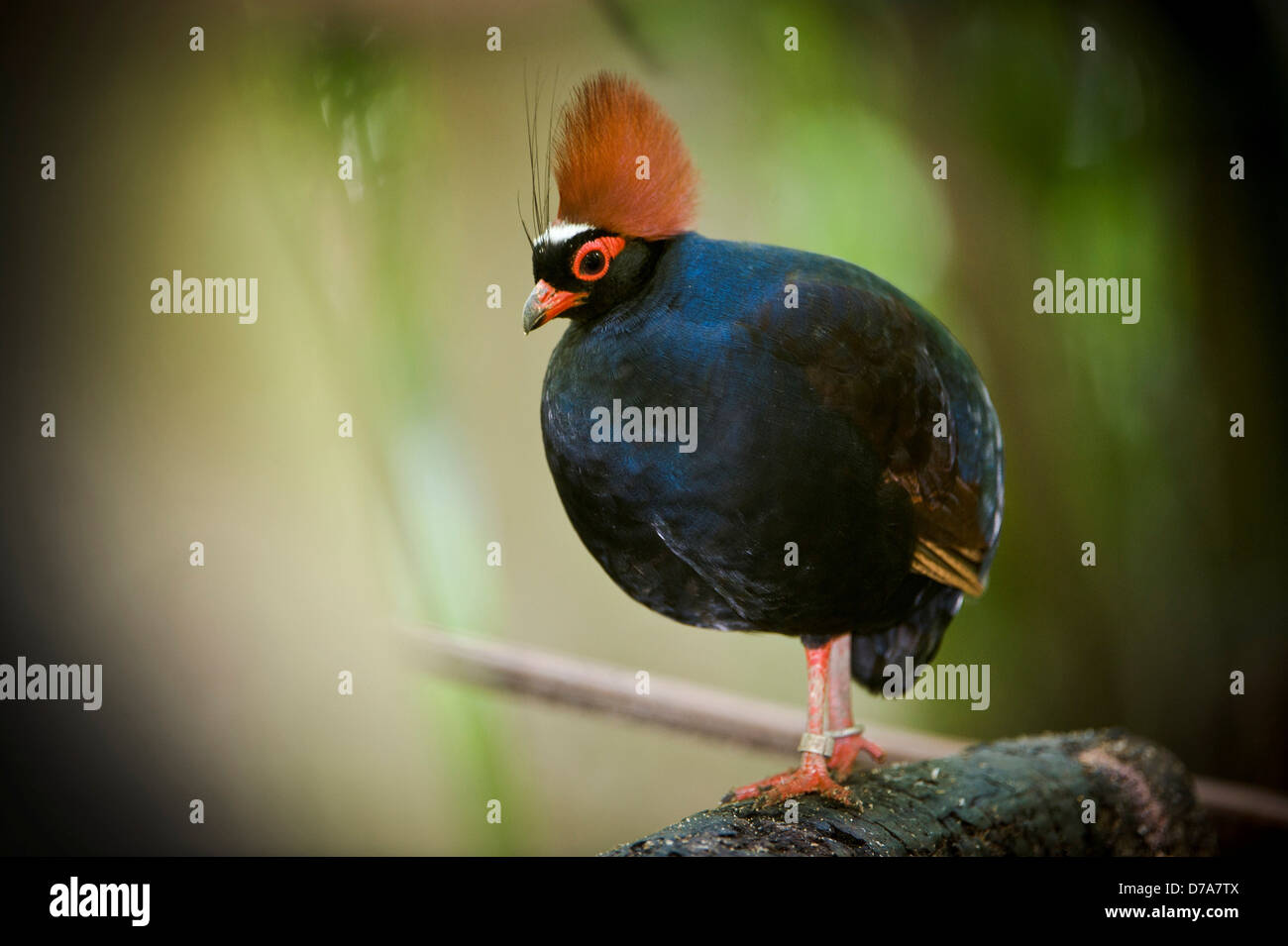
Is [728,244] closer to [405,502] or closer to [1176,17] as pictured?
[405,502]

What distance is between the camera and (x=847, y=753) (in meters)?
2.03

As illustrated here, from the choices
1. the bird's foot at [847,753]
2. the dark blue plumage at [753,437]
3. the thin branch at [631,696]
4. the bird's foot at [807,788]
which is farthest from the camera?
the thin branch at [631,696]

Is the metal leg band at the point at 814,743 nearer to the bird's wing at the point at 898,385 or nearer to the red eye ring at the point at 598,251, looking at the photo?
the bird's wing at the point at 898,385

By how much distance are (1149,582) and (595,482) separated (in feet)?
5.57

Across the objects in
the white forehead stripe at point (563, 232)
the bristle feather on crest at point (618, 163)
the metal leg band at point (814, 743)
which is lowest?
the metal leg band at point (814, 743)

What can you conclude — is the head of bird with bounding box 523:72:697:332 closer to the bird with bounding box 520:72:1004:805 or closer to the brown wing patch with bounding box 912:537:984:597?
the bird with bounding box 520:72:1004:805

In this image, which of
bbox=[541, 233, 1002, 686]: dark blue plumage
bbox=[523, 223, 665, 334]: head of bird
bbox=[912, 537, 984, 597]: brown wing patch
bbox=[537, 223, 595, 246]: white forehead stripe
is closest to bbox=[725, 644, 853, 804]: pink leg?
bbox=[541, 233, 1002, 686]: dark blue plumage

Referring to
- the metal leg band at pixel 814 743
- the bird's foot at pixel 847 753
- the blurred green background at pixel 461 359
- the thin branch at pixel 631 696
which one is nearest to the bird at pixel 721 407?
the metal leg band at pixel 814 743

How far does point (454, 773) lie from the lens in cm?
246

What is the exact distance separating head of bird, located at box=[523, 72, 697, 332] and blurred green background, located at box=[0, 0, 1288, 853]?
642 millimetres

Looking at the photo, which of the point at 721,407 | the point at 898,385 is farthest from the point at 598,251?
the point at 898,385

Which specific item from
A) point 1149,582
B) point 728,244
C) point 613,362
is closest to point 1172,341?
point 1149,582

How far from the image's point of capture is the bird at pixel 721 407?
1610 mm

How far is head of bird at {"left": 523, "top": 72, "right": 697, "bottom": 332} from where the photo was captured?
1634mm
